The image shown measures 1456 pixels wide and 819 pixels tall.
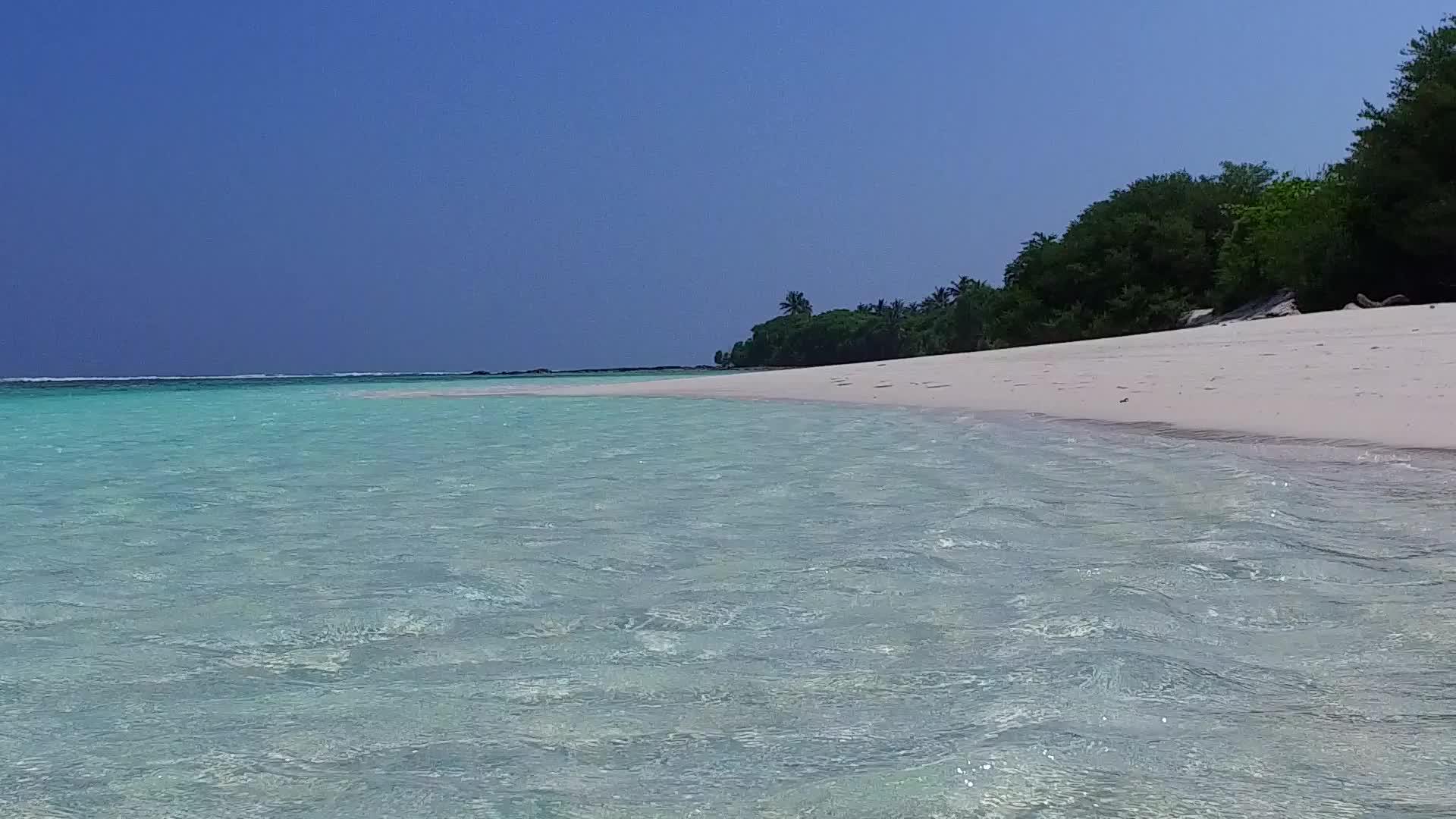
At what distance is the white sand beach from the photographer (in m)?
5.95

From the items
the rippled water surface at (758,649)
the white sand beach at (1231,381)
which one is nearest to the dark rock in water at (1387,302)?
the white sand beach at (1231,381)

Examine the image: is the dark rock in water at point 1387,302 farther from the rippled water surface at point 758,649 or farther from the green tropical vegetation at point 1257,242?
the rippled water surface at point 758,649

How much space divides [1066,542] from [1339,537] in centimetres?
74

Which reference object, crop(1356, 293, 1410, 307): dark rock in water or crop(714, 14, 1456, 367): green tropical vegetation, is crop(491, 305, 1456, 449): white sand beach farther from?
crop(714, 14, 1456, 367): green tropical vegetation

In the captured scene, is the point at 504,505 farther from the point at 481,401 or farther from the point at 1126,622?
the point at 481,401

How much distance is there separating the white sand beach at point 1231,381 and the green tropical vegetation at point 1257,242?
37.6ft

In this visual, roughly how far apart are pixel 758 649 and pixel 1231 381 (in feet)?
23.3

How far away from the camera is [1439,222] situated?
873 inches

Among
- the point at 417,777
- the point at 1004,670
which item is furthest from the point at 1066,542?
the point at 417,777

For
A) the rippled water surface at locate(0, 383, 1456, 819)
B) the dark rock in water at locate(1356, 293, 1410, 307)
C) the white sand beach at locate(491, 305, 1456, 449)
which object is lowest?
the rippled water surface at locate(0, 383, 1456, 819)

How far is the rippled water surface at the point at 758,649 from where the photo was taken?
153 cm

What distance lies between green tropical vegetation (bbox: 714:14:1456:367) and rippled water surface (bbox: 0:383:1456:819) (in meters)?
22.6

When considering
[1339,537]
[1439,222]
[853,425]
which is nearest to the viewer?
[1339,537]

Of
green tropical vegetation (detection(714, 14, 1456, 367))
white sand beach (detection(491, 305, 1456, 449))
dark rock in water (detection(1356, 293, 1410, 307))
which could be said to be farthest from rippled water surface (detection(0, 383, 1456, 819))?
green tropical vegetation (detection(714, 14, 1456, 367))
